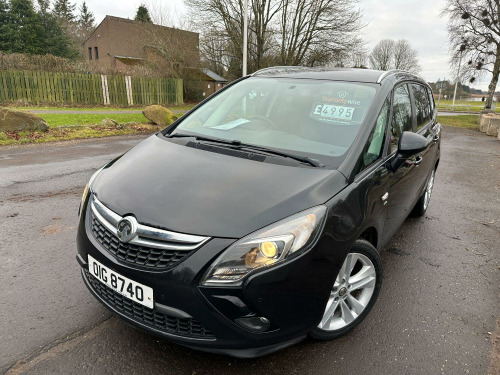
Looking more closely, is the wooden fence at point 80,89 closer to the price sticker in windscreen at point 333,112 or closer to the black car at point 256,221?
the black car at point 256,221

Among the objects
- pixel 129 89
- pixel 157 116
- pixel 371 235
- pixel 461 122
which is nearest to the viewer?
pixel 371 235

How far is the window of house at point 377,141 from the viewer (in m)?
2.50

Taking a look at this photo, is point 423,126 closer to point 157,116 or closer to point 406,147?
point 406,147

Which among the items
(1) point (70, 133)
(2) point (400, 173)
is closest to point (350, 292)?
(2) point (400, 173)

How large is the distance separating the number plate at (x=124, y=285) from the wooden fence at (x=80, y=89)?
20.9m

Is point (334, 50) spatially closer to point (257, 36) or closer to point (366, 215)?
point (257, 36)

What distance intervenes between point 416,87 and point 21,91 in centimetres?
2124

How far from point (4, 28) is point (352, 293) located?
130ft

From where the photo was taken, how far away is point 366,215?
2.35 metres

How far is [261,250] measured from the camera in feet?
5.89

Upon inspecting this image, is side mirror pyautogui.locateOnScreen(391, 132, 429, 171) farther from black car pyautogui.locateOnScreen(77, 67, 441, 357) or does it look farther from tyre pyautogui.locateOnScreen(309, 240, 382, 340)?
tyre pyautogui.locateOnScreen(309, 240, 382, 340)

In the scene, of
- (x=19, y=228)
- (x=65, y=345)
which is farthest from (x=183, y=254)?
(x=19, y=228)

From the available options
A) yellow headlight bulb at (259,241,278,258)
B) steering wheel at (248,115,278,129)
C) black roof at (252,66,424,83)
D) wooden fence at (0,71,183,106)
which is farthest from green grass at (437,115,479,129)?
yellow headlight bulb at (259,241,278,258)

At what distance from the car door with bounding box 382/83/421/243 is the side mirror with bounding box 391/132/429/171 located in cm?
3
